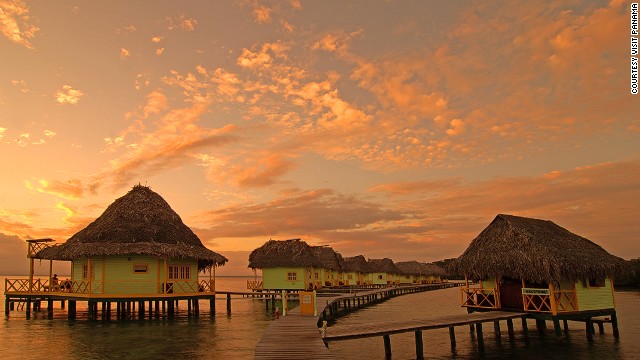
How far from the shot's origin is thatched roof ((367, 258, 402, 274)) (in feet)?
268

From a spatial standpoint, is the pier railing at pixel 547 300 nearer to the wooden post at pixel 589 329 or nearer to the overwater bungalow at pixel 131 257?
the wooden post at pixel 589 329

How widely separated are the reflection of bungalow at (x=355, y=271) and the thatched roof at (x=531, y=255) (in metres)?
45.5

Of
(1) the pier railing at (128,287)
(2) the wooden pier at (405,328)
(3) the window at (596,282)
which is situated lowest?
(2) the wooden pier at (405,328)

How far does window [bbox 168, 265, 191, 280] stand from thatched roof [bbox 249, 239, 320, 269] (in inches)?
717

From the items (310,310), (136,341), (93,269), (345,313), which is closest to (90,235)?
(93,269)

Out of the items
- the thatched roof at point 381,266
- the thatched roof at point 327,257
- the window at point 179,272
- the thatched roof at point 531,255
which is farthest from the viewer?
the thatched roof at point 381,266

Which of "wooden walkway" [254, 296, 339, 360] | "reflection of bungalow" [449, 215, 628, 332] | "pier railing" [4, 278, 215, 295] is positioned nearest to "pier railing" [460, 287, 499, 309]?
"reflection of bungalow" [449, 215, 628, 332]

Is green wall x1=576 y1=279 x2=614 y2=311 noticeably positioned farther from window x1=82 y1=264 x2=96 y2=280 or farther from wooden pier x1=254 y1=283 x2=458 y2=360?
window x1=82 y1=264 x2=96 y2=280

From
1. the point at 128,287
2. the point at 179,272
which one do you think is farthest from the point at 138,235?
the point at 179,272

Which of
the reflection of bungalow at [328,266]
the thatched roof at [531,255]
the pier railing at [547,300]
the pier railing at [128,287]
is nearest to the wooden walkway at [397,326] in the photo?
the pier railing at [547,300]

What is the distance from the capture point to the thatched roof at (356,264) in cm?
7188

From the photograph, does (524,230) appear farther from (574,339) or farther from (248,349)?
(248,349)

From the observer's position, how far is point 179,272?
31328mm

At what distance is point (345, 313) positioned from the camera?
4031cm
